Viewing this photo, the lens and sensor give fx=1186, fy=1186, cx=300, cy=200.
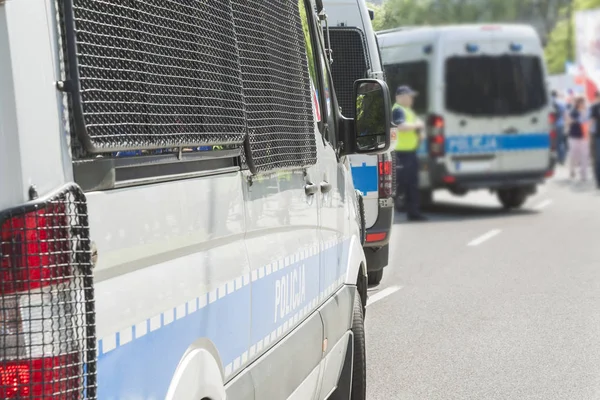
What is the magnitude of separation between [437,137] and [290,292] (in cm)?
1415

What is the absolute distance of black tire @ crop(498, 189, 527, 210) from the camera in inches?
760

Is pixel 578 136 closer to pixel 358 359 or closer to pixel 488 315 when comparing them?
pixel 488 315

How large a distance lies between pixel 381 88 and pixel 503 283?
18.8 feet

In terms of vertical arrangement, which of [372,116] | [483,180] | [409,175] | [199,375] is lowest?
[483,180]

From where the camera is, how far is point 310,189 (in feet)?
14.8

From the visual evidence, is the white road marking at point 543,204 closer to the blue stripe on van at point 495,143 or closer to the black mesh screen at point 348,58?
the blue stripe on van at point 495,143

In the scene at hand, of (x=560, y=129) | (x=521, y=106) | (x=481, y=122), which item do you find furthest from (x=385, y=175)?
(x=560, y=129)

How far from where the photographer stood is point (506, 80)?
60.4ft

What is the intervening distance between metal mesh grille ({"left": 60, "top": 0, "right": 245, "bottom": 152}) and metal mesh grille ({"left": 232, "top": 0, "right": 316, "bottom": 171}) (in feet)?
0.73

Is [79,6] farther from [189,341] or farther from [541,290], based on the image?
[541,290]

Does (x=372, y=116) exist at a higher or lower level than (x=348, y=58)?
lower

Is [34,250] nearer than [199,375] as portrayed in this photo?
Yes

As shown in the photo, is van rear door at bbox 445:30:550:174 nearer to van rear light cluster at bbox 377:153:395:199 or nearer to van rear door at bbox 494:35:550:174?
van rear door at bbox 494:35:550:174

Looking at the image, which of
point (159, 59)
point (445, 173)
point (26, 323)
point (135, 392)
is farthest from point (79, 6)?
point (445, 173)
